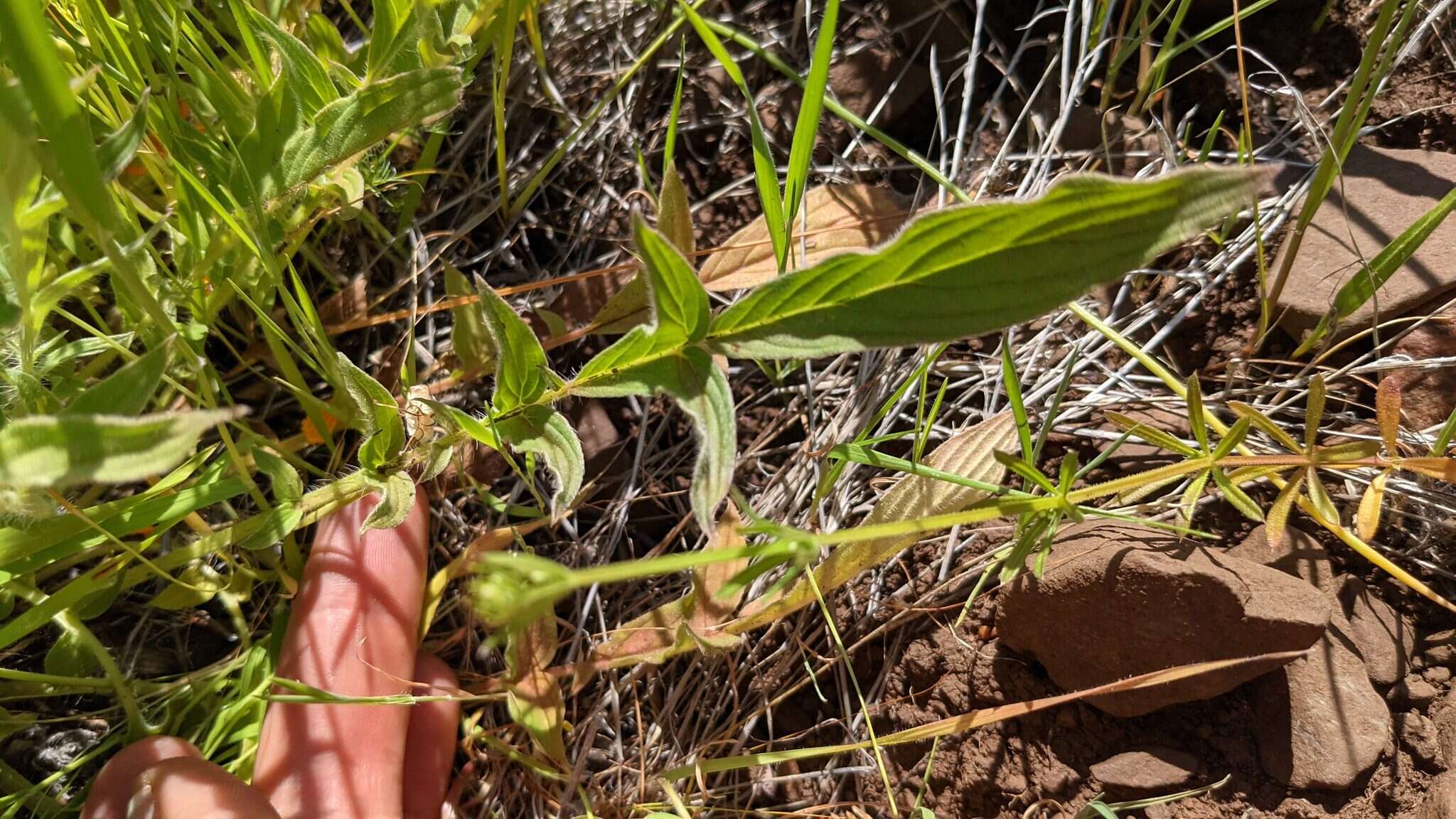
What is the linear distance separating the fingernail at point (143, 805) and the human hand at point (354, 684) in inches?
3.8

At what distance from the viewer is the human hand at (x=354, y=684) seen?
1.61m

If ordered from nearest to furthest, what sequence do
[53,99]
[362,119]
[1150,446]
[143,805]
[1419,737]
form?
[53,99] < [362,119] < [1419,737] < [143,805] < [1150,446]

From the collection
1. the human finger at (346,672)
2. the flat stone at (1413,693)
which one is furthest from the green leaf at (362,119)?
the flat stone at (1413,693)

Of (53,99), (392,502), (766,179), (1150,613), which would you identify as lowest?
(1150,613)

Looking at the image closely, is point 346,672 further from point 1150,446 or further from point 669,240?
point 1150,446

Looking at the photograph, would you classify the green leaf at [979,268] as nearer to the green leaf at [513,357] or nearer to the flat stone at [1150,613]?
the green leaf at [513,357]

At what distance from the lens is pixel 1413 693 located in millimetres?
1351

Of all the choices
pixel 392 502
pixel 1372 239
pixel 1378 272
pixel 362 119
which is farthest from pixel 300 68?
pixel 1372 239

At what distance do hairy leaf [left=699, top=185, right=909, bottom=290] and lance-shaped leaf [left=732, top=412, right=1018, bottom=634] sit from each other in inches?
16.8

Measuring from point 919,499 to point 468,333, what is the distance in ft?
2.46

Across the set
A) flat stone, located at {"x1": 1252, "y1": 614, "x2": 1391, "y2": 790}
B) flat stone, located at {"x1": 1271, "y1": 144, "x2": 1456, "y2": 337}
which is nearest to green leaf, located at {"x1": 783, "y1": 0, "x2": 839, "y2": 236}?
flat stone, located at {"x1": 1271, "y1": 144, "x2": 1456, "y2": 337}

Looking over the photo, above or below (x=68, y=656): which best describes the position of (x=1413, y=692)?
above

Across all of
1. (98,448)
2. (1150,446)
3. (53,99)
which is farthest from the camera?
(1150,446)

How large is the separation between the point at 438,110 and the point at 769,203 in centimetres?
44
